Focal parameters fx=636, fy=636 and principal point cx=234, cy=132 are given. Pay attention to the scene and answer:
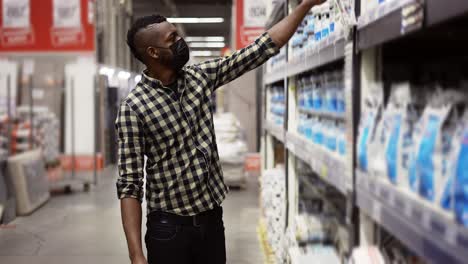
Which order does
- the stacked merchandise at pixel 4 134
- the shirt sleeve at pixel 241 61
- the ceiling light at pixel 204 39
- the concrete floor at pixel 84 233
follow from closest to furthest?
1. the shirt sleeve at pixel 241 61
2. the concrete floor at pixel 84 233
3. the stacked merchandise at pixel 4 134
4. the ceiling light at pixel 204 39

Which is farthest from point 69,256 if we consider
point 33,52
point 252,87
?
point 252,87

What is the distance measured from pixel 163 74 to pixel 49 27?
28.8 feet

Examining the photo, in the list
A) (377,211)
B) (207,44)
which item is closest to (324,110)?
(377,211)

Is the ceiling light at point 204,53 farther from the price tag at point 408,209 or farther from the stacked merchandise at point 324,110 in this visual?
the price tag at point 408,209

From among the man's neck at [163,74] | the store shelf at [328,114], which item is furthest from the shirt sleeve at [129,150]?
the store shelf at [328,114]

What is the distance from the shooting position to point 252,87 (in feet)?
42.9

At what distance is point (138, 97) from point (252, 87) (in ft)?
34.7

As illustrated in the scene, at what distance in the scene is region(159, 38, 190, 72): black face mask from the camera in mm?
2570

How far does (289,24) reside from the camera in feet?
8.56

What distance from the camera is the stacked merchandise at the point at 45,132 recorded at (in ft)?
31.6

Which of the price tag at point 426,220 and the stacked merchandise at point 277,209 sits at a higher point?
the price tag at point 426,220

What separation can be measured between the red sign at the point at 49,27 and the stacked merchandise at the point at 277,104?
6160mm

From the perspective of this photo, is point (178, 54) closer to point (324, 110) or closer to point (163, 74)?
point (163, 74)

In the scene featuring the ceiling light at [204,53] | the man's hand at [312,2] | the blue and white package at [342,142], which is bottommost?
the blue and white package at [342,142]
